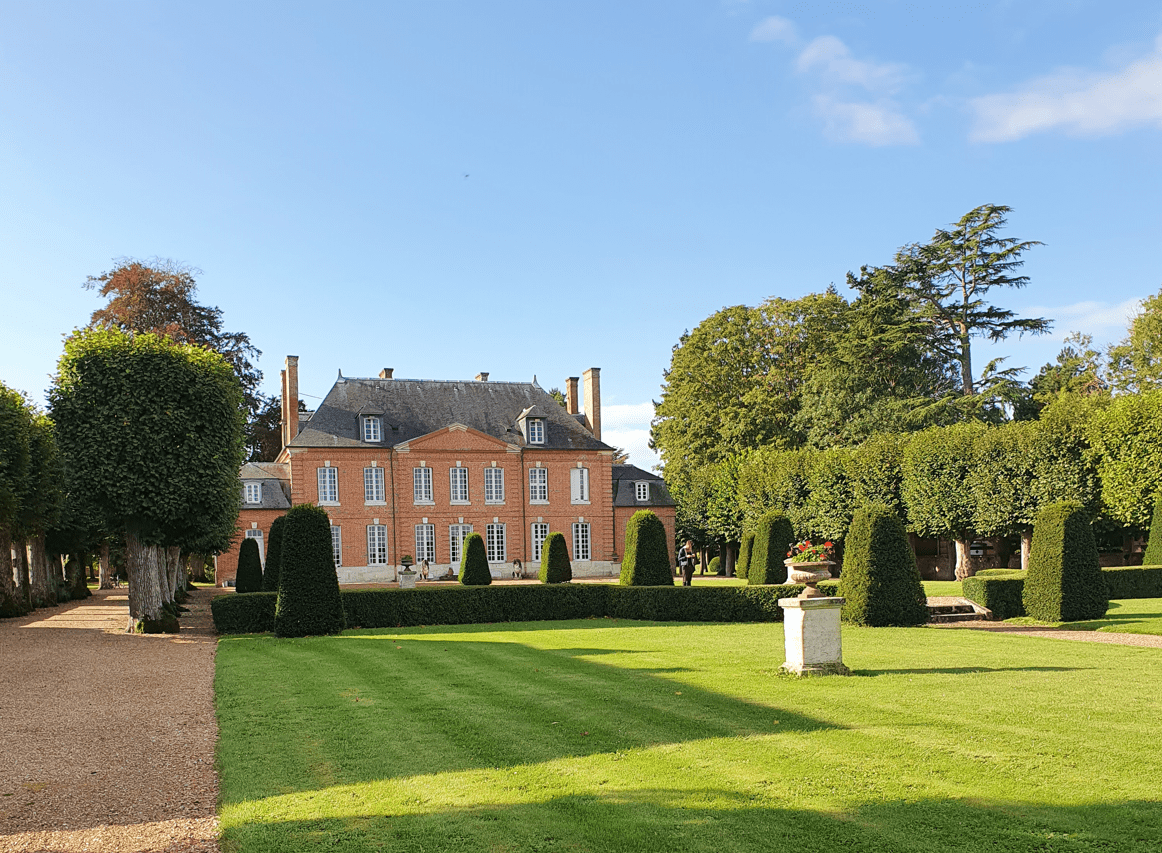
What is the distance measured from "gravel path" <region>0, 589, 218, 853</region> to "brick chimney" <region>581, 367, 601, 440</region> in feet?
97.5

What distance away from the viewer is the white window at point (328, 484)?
4012cm

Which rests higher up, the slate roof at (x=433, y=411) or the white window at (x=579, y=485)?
the slate roof at (x=433, y=411)

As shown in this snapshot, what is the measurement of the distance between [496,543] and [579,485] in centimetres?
484

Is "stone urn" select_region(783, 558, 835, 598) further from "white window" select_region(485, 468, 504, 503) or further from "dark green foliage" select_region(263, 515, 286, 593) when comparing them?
"white window" select_region(485, 468, 504, 503)

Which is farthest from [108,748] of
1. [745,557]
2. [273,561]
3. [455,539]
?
[455,539]

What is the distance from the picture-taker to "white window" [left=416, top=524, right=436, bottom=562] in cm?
4131

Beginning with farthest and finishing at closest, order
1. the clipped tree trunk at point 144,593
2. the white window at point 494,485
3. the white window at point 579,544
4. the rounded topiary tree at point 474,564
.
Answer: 1. the white window at point 579,544
2. the white window at point 494,485
3. the rounded topiary tree at point 474,564
4. the clipped tree trunk at point 144,593

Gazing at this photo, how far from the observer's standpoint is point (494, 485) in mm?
42469

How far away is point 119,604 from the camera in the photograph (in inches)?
1122

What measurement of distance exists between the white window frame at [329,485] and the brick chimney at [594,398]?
41.0 ft

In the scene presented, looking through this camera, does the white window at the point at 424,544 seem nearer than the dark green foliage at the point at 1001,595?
No

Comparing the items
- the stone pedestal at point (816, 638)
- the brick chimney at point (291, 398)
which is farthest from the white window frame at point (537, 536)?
the stone pedestal at point (816, 638)

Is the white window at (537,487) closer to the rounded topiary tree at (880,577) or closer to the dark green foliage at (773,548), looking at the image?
the dark green foliage at (773,548)

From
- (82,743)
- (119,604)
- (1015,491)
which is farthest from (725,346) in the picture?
(82,743)
